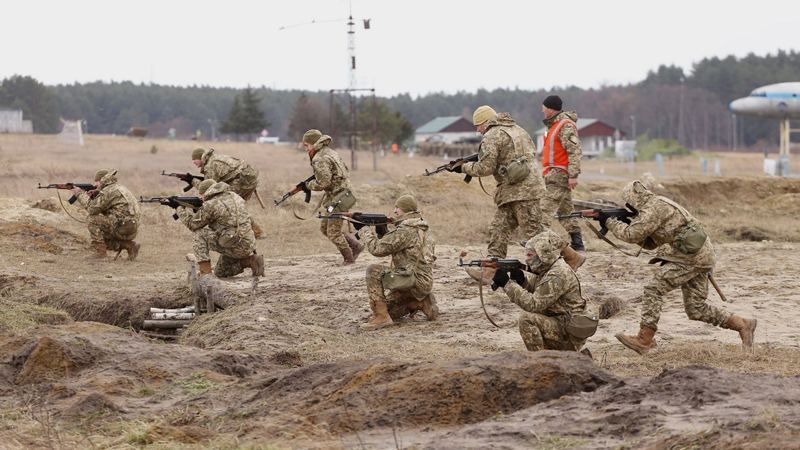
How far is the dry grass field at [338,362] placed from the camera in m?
7.33

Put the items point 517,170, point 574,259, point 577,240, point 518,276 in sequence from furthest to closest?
point 577,240 → point 517,170 → point 574,259 → point 518,276

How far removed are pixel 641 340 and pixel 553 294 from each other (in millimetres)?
1106

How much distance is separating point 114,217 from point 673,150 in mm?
57944

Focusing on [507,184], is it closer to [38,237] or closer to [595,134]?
[38,237]

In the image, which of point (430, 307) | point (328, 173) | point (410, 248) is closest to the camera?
point (410, 248)

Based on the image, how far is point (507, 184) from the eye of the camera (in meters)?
13.6

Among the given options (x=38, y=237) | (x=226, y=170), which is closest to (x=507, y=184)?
(x=226, y=170)

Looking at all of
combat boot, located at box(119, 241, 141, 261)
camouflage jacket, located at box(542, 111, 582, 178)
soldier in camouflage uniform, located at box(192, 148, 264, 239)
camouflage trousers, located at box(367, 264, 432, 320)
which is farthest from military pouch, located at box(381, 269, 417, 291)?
combat boot, located at box(119, 241, 141, 261)

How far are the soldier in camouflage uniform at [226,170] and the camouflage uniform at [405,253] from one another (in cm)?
590

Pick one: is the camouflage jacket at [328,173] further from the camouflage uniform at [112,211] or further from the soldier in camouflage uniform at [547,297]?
the soldier in camouflage uniform at [547,297]

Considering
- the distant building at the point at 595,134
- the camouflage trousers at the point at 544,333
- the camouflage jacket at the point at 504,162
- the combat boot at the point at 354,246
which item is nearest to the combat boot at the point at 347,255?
the combat boot at the point at 354,246

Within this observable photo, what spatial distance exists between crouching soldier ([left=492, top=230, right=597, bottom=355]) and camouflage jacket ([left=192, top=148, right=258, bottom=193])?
28.6ft

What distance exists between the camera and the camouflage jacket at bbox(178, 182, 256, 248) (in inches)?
588

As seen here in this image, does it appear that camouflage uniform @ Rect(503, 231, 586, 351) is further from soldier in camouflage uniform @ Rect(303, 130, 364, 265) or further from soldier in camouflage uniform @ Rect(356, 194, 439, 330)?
soldier in camouflage uniform @ Rect(303, 130, 364, 265)
